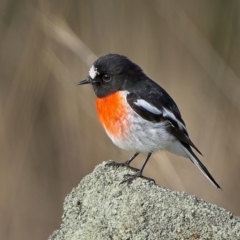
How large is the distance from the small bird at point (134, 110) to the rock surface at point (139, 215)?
3.15 feet

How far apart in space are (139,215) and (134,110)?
138 centimetres

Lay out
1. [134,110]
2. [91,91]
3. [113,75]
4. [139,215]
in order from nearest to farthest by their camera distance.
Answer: [139,215] → [134,110] → [113,75] → [91,91]

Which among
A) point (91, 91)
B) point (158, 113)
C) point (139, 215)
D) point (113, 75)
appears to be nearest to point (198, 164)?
point (158, 113)

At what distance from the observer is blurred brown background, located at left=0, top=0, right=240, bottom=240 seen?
5.55m

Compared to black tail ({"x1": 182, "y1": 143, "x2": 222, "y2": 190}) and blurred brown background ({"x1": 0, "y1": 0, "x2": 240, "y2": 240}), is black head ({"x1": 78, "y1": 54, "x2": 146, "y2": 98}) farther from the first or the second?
blurred brown background ({"x1": 0, "y1": 0, "x2": 240, "y2": 240})

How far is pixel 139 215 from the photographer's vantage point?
280 centimetres

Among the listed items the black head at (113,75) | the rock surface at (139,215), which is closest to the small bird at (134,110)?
the black head at (113,75)

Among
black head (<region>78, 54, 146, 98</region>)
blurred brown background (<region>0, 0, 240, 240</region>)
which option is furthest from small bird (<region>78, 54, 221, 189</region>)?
blurred brown background (<region>0, 0, 240, 240</region>)

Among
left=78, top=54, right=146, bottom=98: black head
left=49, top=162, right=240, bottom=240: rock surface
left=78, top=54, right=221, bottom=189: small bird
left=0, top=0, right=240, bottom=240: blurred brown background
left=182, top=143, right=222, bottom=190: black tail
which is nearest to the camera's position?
left=49, top=162, right=240, bottom=240: rock surface

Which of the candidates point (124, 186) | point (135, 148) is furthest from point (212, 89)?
point (124, 186)

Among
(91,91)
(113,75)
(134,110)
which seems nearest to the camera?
(134,110)

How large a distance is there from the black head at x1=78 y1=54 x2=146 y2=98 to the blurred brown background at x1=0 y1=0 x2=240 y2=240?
1.11 metres

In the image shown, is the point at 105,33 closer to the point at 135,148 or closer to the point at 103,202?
the point at 135,148

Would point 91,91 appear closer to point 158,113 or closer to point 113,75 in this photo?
point 113,75
